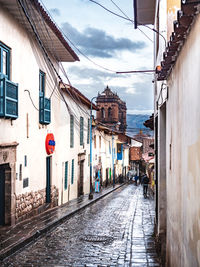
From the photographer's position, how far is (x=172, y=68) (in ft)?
21.1

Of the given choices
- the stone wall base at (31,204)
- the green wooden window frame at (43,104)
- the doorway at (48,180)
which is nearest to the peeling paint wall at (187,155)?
the stone wall base at (31,204)

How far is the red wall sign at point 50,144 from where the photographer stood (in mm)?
15686

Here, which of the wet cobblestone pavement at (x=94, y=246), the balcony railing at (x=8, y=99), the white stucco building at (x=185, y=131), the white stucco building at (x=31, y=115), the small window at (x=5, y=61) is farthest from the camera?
the white stucco building at (x=31, y=115)

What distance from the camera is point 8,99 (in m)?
10.9

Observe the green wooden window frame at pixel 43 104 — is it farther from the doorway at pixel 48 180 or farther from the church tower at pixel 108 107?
the church tower at pixel 108 107

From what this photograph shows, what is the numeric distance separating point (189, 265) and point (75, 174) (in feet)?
62.6

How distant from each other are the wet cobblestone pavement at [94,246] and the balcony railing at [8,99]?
Result: 3.74m

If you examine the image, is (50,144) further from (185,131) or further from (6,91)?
(185,131)

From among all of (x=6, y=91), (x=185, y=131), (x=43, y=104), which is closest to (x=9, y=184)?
(x=6, y=91)

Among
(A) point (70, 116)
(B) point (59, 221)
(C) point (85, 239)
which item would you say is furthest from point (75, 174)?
(C) point (85, 239)

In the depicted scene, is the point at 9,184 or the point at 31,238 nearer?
the point at 31,238

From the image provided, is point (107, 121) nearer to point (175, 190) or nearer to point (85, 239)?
point (85, 239)

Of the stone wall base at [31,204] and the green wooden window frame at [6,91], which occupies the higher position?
the green wooden window frame at [6,91]

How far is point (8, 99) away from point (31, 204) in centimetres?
467
